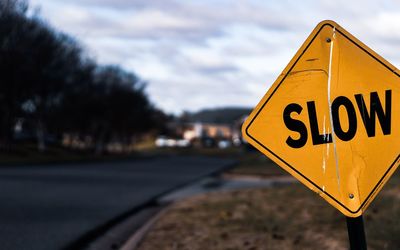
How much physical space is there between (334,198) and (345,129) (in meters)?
0.42

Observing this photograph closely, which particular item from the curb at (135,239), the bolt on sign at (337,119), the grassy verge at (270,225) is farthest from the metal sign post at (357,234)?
the curb at (135,239)

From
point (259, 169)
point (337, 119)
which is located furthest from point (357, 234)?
point (259, 169)

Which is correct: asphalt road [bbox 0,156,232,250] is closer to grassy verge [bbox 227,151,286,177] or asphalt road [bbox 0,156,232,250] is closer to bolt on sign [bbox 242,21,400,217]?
bolt on sign [bbox 242,21,400,217]

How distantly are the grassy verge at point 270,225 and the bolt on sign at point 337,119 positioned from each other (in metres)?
3.42

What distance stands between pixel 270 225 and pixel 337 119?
560cm

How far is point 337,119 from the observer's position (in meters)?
3.97

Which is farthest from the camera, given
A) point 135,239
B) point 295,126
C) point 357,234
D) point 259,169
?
point 259,169

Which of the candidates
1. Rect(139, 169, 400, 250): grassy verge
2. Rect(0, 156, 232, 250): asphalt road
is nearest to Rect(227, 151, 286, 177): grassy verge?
Rect(0, 156, 232, 250): asphalt road

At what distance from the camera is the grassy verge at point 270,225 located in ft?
25.7

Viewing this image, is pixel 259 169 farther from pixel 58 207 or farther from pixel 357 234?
pixel 357 234

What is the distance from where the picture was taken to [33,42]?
120ft

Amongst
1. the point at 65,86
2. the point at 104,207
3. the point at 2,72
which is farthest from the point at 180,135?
the point at 104,207

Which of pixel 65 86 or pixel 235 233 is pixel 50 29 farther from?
pixel 235 233

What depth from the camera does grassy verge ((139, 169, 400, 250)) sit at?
7.84m
